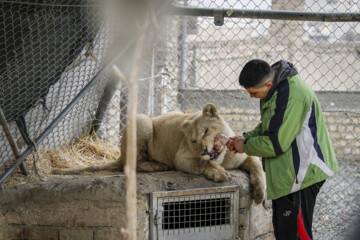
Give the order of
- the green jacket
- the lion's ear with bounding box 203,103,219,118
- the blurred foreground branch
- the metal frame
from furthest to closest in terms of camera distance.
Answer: the lion's ear with bounding box 203,103,219,118 < the metal frame < the green jacket < the blurred foreground branch

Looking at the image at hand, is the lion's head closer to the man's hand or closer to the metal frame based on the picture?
the metal frame

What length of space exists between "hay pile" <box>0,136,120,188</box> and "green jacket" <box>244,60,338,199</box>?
236cm

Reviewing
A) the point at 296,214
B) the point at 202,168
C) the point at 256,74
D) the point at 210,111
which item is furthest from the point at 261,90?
the point at 202,168

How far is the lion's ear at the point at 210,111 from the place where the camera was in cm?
473

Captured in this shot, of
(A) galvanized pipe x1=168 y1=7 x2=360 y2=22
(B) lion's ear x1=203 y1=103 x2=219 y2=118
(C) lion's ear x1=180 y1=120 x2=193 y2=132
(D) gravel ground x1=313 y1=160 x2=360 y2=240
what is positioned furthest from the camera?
(D) gravel ground x1=313 y1=160 x2=360 y2=240

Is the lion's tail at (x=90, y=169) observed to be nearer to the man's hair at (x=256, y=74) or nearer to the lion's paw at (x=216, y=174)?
the lion's paw at (x=216, y=174)

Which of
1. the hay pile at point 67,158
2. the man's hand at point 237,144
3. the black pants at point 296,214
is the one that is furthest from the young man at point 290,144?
the hay pile at point 67,158

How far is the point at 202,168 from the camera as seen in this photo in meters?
4.62

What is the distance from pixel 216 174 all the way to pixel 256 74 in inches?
52.3

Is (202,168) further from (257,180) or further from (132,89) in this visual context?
(132,89)

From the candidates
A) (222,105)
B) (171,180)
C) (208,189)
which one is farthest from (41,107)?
(222,105)

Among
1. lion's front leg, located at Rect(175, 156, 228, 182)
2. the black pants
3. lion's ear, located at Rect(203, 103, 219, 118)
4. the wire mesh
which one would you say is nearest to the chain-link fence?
the wire mesh

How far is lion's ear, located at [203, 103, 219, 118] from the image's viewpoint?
4727 mm

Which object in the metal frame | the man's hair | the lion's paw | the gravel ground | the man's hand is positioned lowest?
the gravel ground
